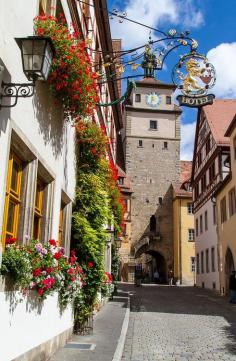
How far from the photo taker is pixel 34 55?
15.5 feet

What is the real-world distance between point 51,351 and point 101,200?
145 inches

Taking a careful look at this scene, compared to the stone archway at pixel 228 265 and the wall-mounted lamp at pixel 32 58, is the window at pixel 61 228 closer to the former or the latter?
the wall-mounted lamp at pixel 32 58

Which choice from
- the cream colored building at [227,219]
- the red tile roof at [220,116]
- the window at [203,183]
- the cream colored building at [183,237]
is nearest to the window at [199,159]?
the window at [203,183]

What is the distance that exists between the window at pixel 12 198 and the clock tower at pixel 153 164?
135ft

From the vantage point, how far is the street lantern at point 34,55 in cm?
471

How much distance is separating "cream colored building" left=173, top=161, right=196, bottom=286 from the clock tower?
1.41 meters

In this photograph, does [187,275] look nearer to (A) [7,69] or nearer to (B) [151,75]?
(B) [151,75]

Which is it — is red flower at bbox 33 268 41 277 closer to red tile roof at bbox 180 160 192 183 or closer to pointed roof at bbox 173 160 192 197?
pointed roof at bbox 173 160 192 197

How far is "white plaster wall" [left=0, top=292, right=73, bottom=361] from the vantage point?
15.9 ft


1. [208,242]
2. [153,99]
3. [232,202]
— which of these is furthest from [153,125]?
[232,202]

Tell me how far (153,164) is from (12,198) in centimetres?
4548

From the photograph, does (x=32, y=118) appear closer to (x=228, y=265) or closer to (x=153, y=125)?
(x=228, y=265)

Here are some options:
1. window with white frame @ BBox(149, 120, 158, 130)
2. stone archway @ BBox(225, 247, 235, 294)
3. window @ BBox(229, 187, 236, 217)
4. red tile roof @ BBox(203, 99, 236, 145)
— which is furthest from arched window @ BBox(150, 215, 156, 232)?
window @ BBox(229, 187, 236, 217)

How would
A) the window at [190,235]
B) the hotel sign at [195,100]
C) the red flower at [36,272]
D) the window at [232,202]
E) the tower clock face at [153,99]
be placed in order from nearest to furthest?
the red flower at [36,272] < the hotel sign at [195,100] < the window at [232,202] < the window at [190,235] < the tower clock face at [153,99]
